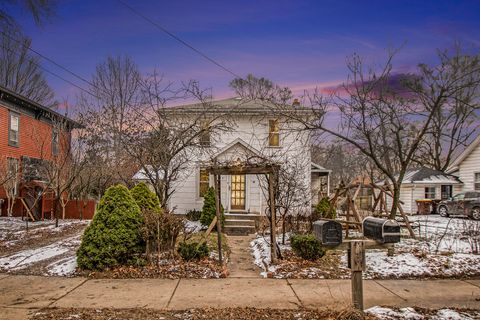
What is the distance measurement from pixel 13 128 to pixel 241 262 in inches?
749

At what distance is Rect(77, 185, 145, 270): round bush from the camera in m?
8.05

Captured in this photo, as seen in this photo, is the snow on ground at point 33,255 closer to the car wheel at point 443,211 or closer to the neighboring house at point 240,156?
the neighboring house at point 240,156

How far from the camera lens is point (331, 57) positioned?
1414 cm

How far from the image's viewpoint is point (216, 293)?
673 centimetres

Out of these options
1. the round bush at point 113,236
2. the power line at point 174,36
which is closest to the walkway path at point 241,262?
the round bush at point 113,236

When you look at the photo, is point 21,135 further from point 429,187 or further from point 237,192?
point 429,187

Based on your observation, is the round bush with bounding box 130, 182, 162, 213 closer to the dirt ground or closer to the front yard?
the front yard

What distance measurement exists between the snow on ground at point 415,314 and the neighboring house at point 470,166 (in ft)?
77.2

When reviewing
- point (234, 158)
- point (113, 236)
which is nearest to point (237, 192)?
point (234, 158)

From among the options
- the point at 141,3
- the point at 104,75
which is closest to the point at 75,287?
the point at 141,3

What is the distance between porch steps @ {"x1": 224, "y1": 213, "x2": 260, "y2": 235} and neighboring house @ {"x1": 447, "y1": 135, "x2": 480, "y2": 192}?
17.2 metres

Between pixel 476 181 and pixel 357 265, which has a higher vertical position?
pixel 476 181

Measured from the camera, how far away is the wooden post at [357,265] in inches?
207

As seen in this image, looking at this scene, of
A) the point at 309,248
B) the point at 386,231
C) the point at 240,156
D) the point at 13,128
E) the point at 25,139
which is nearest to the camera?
the point at 386,231
